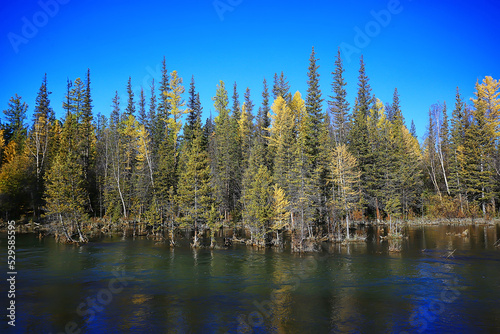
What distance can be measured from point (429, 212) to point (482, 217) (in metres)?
7.44

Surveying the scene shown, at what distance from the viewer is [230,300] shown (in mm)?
17484

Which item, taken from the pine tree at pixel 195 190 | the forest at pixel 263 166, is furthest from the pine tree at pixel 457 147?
the pine tree at pixel 195 190

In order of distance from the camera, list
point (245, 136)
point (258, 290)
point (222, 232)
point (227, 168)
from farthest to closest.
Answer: point (245, 136)
point (227, 168)
point (222, 232)
point (258, 290)

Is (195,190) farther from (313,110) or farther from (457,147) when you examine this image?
(457,147)

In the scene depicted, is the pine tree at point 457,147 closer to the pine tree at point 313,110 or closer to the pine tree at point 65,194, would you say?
the pine tree at point 313,110

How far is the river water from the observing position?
565 inches

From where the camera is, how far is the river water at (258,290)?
1435 centimetres

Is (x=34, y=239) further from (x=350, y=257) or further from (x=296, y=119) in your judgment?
(x=296, y=119)

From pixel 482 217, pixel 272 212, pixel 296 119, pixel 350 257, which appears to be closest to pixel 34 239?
pixel 272 212

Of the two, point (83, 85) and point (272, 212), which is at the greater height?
point (83, 85)

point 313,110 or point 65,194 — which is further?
point 313,110

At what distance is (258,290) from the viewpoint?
19.2 metres

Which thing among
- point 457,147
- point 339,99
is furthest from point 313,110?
point 457,147

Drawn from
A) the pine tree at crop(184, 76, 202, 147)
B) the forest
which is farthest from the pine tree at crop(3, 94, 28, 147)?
the pine tree at crop(184, 76, 202, 147)
